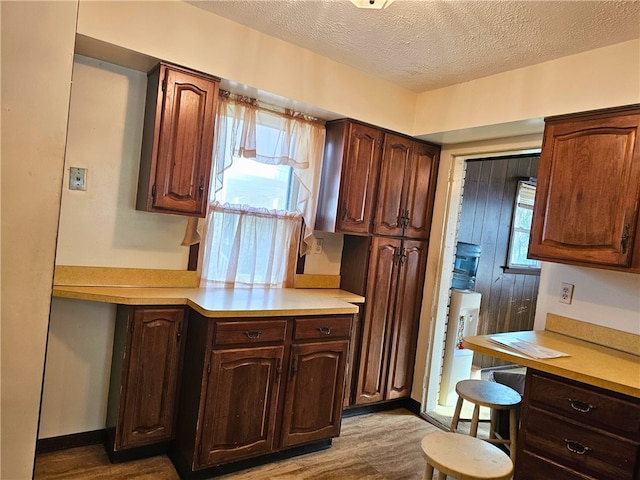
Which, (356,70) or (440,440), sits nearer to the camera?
(440,440)

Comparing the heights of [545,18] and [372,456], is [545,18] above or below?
above

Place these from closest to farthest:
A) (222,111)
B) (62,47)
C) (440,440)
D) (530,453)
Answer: (62,47) < (440,440) < (530,453) < (222,111)

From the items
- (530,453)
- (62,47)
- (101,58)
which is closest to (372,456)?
(530,453)

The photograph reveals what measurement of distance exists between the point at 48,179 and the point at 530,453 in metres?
2.24

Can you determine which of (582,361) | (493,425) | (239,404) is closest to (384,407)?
(493,425)

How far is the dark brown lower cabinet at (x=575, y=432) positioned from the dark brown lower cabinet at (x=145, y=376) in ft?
6.08

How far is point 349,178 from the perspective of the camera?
299cm

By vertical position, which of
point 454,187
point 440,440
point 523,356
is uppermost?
point 454,187

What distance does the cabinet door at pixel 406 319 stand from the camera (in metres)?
3.36

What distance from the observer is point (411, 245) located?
11.1ft

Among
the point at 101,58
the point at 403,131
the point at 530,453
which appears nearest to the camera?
the point at 530,453

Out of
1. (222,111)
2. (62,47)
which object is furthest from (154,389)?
(62,47)

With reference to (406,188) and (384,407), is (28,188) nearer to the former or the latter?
(406,188)

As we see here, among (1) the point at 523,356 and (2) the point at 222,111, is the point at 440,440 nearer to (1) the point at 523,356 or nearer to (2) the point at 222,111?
(1) the point at 523,356
